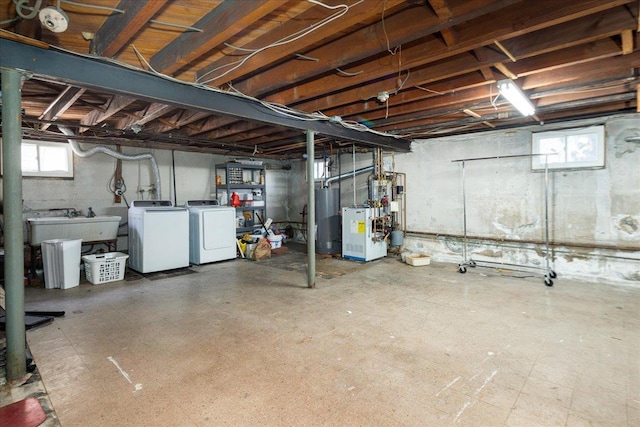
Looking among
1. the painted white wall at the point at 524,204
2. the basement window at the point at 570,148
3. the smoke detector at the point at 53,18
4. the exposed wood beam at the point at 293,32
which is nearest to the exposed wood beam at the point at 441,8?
the exposed wood beam at the point at 293,32

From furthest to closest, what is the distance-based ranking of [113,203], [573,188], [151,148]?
[151,148] → [113,203] → [573,188]

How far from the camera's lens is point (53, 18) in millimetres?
1869

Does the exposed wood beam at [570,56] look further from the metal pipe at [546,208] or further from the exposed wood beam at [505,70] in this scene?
the metal pipe at [546,208]

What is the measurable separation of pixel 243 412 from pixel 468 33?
120 inches

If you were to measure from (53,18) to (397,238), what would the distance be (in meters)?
5.50

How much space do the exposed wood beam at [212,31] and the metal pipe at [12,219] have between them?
1.00 metres

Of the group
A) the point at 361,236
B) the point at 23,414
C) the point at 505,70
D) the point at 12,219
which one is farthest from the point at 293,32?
the point at 361,236

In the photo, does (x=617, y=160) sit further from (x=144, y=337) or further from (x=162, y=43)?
(x=144, y=337)

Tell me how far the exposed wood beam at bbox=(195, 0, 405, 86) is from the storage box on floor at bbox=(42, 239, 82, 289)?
331cm

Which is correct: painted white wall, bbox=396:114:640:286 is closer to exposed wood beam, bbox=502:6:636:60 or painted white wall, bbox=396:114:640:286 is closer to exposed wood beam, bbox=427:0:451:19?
exposed wood beam, bbox=502:6:636:60

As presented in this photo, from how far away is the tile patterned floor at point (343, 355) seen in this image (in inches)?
72.9

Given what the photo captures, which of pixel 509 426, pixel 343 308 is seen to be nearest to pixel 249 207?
pixel 343 308

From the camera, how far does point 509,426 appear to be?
1709mm

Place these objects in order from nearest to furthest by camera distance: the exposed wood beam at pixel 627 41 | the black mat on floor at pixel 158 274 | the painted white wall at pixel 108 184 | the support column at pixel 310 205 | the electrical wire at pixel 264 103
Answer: the exposed wood beam at pixel 627 41
the electrical wire at pixel 264 103
the support column at pixel 310 205
the black mat on floor at pixel 158 274
the painted white wall at pixel 108 184
